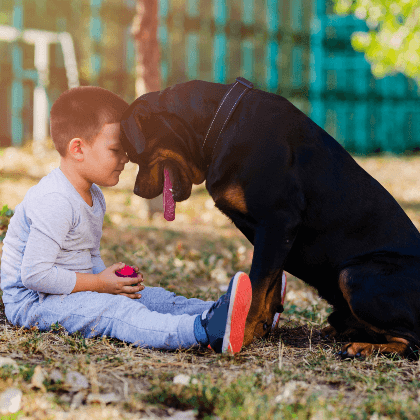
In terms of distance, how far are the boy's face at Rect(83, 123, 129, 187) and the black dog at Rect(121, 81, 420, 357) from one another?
6 cm

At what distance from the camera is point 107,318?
7.76ft

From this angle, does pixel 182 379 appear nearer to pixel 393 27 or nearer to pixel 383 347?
pixel 383 347

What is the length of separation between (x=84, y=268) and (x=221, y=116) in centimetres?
102

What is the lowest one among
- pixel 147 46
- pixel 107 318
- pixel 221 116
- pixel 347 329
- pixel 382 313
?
pixel 347 329

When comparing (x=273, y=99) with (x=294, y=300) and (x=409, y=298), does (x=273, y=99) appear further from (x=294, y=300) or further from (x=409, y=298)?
(x=294, y=300)

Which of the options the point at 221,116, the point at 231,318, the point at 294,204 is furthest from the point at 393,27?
the point at 231,318

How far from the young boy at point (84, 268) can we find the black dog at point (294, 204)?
0.59 feet

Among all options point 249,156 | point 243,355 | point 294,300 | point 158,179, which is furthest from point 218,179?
point 294,300

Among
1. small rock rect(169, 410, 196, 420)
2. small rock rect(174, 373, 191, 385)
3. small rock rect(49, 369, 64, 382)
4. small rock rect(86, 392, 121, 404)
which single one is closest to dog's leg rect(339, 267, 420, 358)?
small rock rect(174, 373, 191, 385)

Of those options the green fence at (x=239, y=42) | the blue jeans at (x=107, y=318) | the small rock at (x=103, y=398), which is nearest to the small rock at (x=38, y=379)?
the small rock at (x=103, y=398)

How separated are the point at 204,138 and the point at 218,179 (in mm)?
245

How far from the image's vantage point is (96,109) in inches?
101

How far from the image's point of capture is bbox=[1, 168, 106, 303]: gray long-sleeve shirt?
2340 millimetres

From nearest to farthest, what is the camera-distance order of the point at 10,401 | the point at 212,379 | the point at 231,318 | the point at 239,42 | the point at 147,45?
the point at 10,401, the point at 212,379, the point at 231,318, the point at 147,45, the point at 239,42
